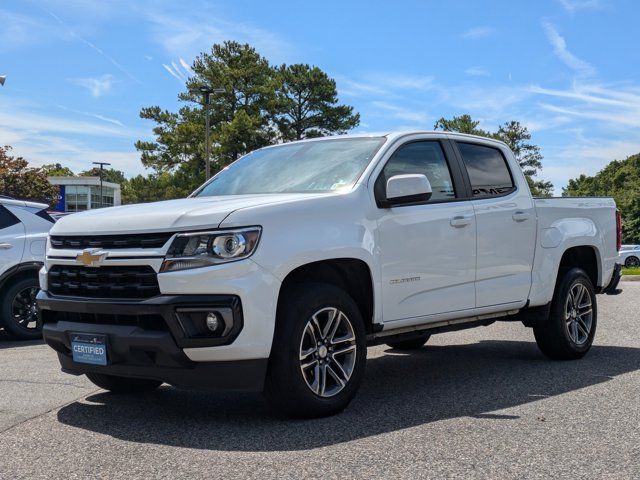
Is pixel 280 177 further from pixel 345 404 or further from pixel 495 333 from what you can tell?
pixel 495 333

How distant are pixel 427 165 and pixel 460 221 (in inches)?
20.4

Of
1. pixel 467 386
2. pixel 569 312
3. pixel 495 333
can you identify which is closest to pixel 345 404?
pixel 467 386

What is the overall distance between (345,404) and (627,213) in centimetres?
7094

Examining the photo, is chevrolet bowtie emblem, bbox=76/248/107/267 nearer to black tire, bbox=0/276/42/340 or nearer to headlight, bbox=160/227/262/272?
headlight, bbox=160/227/262/272

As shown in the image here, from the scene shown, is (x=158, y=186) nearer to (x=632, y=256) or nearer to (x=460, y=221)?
(x=632, y=256)

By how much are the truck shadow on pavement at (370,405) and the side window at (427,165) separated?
4.93ft

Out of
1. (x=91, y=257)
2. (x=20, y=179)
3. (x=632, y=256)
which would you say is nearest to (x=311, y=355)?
(x=91, y=257)

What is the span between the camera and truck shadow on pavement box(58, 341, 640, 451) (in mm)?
4684

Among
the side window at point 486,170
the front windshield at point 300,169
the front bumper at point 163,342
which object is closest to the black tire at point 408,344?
the side window at point 486,170

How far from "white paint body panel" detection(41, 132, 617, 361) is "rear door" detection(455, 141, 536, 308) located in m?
0.01

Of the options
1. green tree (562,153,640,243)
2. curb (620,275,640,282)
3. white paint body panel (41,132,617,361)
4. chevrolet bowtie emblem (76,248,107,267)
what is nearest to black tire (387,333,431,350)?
white paint body panel (41,132,617,361)

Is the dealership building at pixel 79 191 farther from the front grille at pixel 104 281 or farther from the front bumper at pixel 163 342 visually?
the front bumper at pixel 163 342

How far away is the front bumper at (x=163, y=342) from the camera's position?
4594mm

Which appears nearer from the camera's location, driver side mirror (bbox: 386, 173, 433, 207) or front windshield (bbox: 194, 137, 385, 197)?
driver side mirror (bbox: 386, 173, 433, 207)
